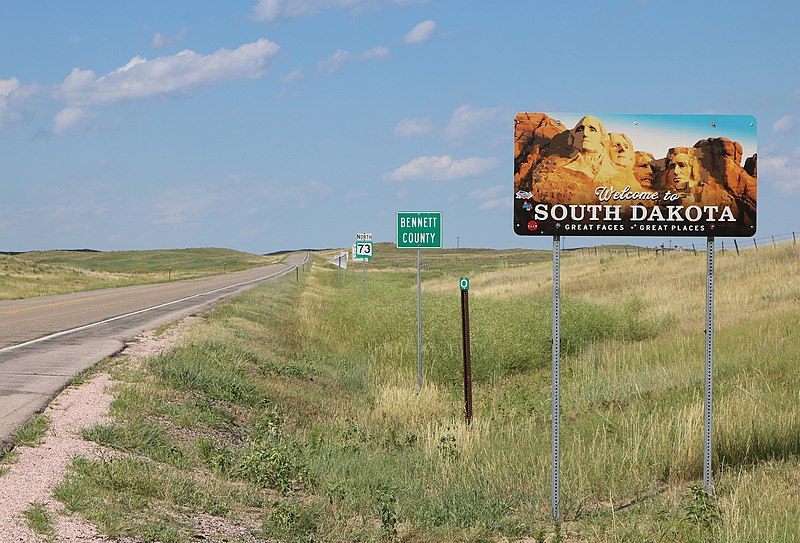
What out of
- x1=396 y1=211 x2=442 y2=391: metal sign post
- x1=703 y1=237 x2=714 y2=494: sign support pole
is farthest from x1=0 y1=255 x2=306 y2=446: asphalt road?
x1=703 y1=237 x2=714 y2=494: sign support pole

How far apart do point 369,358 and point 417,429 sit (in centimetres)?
740

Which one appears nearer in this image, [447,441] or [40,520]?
[40,520]

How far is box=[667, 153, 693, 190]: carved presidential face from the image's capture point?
7.38 meters

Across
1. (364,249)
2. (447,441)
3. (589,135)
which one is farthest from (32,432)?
(364,249)

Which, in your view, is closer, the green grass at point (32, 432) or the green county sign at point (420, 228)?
the green grass at point (32, 432)

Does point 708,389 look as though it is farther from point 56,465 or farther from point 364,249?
point 364,249

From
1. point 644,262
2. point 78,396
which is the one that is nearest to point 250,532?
point 78,396

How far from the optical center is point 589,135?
7.30 meters

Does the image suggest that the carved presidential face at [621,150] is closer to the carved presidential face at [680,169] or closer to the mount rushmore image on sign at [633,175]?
the mount rushmore image on sign at [633,175]

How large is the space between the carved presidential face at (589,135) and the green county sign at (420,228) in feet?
23.8

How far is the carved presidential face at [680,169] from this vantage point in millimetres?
7383

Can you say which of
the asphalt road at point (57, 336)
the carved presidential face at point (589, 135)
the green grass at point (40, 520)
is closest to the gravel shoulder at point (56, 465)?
the green grass at point (40, 520)

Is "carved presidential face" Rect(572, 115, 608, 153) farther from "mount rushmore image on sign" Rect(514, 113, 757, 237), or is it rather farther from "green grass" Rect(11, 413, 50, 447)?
"green grass" Rect(11, 413, 50, 447)

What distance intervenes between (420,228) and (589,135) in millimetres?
7488
